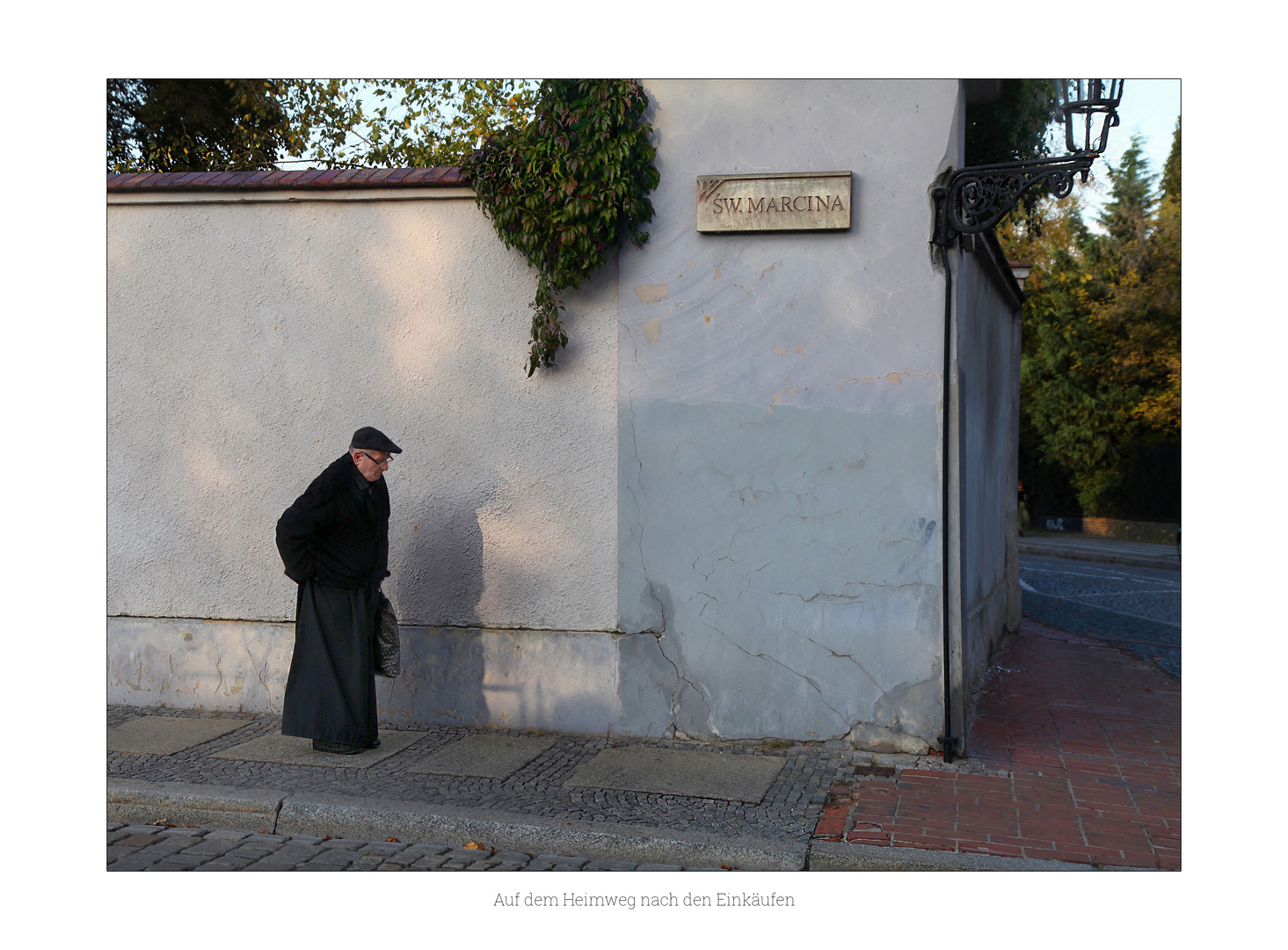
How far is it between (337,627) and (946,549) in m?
3.46

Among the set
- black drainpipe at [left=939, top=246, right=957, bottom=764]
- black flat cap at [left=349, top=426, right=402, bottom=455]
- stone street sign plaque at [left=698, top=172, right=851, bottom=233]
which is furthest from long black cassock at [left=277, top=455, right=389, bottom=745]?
black drainpipe at [left=939, top=246, right=957, bottom=764]

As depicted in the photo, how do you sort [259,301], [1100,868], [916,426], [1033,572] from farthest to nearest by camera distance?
[1033,572]
[259,301]
[916,426]
[1100,868]

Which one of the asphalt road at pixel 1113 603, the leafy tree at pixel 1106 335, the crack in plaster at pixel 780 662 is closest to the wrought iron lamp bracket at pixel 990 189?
the crack in plaster at pixel 780 662

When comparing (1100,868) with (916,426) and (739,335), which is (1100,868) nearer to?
(916,426)

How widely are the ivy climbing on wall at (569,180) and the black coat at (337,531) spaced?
1306 millimetres

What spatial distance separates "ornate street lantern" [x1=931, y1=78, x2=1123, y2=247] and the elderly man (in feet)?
11.1

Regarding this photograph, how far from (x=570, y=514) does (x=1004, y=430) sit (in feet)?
17.6

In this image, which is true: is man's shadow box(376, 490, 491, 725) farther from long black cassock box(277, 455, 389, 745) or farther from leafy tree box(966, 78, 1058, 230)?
leafy tree box(966, 78, 1058, 230)

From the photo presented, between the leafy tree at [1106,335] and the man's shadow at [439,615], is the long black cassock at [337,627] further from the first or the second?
the leafy tree at [1106,335]

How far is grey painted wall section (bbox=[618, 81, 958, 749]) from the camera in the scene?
18.2 ft

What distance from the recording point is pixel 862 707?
5629 millimetres

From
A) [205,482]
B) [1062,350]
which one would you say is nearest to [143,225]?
[205,482]

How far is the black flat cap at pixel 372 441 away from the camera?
18.0ft

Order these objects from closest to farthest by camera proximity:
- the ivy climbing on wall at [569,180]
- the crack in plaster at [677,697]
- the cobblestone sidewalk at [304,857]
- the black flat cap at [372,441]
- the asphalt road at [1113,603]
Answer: the cobblestone sidewalk at [304,857], the black flat cap at [372,441], the ivy climbing on wall at [569,180], the crack in plaster at [677,697], the asphalt road at [1113,603]
